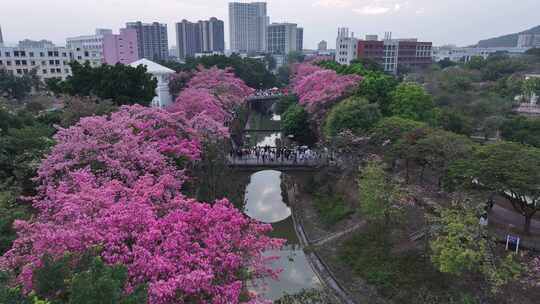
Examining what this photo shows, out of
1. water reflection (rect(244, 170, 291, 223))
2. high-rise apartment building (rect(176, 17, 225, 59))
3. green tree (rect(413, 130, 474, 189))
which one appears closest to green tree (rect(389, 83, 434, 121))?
green tree (rect(413, 130, 474, 189))

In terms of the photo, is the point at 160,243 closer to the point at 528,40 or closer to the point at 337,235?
the point at 337,235

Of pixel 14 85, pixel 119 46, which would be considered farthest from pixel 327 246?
pixel 119 46

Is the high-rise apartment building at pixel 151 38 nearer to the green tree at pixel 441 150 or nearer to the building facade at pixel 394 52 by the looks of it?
the building facade at pixel 394 52

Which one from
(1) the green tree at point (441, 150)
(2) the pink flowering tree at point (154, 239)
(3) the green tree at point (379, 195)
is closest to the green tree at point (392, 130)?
(1) the green tree at point (441, 150)

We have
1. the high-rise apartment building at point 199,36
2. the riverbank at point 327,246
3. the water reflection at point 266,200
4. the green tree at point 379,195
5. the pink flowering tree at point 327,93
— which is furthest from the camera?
the high-rise apartment building at point 199,36

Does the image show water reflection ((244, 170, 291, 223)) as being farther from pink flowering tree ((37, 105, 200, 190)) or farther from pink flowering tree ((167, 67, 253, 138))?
pink flowering tree ((37, 105, 200, 190))

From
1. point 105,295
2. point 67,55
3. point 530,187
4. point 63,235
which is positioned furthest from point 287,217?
point 67,55
